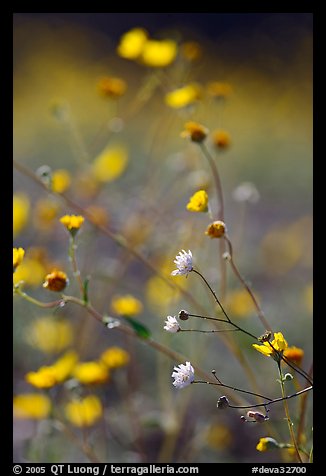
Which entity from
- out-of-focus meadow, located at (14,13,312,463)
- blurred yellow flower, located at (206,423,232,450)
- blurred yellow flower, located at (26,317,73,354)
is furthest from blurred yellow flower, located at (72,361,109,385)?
blurred yellow flower, located at (206,423,232,450)

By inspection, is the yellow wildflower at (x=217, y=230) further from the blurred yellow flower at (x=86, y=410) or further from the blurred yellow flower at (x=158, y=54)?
the blurred yellow flower at (x=158, y=54)

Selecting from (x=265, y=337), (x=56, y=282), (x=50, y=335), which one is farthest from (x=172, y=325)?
(x=50, y=335)

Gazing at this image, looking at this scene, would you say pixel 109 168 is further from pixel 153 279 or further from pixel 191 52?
pixel 191 52

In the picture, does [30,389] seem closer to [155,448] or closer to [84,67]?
[155,448]

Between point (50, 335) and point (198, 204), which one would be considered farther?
point (50, 335)

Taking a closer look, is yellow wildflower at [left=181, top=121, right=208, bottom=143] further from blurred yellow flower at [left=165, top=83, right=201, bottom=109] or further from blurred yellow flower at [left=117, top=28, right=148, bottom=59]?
blurred yellow flower at [left=117, top=28, right=148, bottom=59]

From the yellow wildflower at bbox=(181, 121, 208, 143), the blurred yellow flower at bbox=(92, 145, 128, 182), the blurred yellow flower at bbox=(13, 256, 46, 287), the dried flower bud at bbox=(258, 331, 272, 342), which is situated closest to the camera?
the dried flower bud at bbox=(258, 331, 272, 342)
